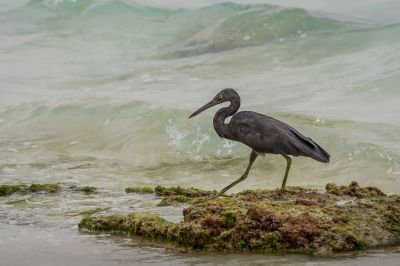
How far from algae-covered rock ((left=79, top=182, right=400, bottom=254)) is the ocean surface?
0.72 feet

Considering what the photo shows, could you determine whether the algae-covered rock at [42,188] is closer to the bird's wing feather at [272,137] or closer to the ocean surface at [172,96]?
the ocean surface at [172,96]

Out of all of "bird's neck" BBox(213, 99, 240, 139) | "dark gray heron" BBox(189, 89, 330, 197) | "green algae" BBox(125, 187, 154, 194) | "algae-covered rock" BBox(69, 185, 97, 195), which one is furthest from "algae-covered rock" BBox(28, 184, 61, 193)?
"dark gray heron" BBox(189, 89, 330, 197)

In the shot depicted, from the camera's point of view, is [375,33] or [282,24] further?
[282,24]

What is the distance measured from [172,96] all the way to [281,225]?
1320cm

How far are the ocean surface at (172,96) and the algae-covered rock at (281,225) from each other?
22 centimetres

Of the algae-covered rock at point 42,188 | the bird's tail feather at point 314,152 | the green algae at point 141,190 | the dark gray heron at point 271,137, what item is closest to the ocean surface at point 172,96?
the green algae at point 141,190

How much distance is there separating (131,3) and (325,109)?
712 inches

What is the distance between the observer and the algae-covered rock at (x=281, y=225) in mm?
7531

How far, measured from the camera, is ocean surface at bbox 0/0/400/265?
12.7 metres

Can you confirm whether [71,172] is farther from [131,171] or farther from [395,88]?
[395,88]

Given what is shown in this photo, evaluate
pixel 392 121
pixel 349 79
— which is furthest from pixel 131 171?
pixel 349 79

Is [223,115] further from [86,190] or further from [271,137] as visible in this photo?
[86,190]

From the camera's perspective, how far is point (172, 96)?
2064 centimetres

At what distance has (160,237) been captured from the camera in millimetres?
8117
